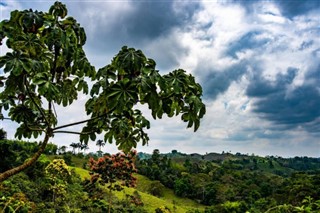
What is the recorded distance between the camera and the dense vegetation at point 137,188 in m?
20.7

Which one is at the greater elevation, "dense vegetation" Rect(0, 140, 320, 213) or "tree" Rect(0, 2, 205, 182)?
"tree" Rect(0, 2, 205, 182)

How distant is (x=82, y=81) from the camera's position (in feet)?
12.7

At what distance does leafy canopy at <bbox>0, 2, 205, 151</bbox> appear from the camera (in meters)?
2.78

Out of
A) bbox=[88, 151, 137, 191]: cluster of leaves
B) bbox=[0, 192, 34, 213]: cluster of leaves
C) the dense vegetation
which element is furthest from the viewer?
the dense vegetation

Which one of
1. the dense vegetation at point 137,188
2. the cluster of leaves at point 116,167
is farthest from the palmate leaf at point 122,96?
the cluster of leaves at point 116,167

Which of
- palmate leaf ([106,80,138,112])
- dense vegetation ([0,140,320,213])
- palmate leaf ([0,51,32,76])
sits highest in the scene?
palmate leaf ([0,51,32,76])

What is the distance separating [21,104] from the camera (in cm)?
410

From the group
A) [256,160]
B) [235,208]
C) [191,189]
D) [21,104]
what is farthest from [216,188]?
[256,160]

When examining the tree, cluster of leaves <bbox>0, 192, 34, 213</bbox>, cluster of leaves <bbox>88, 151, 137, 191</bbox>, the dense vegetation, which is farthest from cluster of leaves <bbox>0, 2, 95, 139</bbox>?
cluster of leaves <bbox>88, 151, 137, 191</bbox>

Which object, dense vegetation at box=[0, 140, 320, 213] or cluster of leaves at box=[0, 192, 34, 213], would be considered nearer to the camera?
cluster of leaves at box=[0, 192, 34, 213]

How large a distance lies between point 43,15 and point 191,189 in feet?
250

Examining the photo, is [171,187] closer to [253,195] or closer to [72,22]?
Result: [253,195]

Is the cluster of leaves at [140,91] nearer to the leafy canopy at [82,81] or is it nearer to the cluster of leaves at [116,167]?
the leafy canopy at [82,81]

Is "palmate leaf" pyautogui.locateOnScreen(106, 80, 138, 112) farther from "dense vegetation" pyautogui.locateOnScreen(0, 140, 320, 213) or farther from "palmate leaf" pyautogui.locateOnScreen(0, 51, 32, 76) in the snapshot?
"dense vegetation" pyautogui.locateOnScreen(0, 140, 320, 213)
